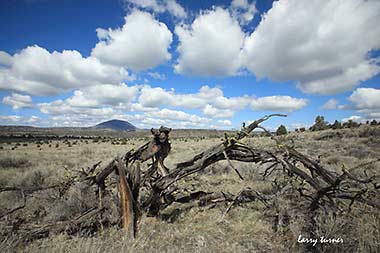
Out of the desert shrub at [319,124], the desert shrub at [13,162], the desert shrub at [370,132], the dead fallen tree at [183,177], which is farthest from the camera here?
the desert shrub at [319,124]

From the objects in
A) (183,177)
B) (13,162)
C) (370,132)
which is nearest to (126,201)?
(183,177)

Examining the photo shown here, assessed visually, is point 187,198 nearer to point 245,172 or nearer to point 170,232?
point 170,232

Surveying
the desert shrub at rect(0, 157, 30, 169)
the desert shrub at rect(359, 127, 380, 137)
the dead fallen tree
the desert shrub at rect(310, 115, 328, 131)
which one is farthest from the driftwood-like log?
the desert shrub at rect(310, 115, 328, 131)

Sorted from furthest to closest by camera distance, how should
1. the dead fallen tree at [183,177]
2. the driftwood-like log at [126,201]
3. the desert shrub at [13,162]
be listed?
the desert shrub at [13,162], the driftwood-like log at [126,201], the dead fallen tree at [183,177]

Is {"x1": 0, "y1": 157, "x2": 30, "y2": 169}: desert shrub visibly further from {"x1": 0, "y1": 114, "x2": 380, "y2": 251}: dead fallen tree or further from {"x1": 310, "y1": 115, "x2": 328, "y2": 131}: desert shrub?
{"x1": 310, "y1": 115, "x2": 328, "y2": 131}: desert shrub

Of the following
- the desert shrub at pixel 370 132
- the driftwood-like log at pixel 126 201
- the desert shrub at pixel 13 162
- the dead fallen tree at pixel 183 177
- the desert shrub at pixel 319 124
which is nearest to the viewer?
the dead fallen tree at pixel 183 177

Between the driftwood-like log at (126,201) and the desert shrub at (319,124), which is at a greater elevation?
the desert shrub at (319,124)

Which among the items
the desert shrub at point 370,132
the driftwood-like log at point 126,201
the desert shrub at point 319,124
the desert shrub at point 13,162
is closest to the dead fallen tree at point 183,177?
the driftwood-like log at point 126,201

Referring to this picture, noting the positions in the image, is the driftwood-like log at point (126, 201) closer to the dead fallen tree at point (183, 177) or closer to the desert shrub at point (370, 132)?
the dead fallen tree at point (183, 177)

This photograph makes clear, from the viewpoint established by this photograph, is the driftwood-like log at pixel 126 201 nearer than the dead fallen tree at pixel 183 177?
No

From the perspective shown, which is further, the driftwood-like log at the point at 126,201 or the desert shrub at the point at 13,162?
the desert shrub at the point at 13,162

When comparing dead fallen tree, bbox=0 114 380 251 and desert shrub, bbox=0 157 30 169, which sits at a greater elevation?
dead fallen tree, bbox=0 114 380 251

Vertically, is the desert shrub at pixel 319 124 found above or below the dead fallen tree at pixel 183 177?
above

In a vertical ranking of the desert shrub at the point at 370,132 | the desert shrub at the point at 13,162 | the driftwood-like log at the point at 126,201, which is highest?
the desert shrub at the point at 370,132
